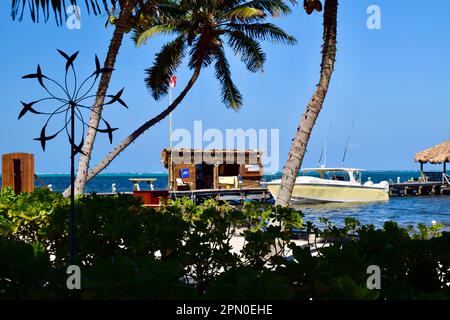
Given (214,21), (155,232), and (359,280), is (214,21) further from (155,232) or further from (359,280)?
(359,280)

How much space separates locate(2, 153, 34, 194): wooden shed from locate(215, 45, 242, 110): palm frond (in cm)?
1239

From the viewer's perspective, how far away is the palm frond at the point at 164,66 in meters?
19.0

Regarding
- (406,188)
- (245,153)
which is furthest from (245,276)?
(406,188)

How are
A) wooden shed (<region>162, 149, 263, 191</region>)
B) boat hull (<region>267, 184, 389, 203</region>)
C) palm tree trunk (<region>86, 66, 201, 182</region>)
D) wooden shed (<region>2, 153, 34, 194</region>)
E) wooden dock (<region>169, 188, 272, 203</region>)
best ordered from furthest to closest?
boat hull (<region>267, 184, 389, 203</region>) < wooden shed (<region>162, 149, 263, 191</region>) < wooden dock (<region>169, 188, 272, 203</region>) < palm tree trunk (<region>86, 66, 201, 182</region>) < wooden shed (<region>2, 153, 34, 194</region>)

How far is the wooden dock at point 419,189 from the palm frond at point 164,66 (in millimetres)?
33678

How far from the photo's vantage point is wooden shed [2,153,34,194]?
1013cm

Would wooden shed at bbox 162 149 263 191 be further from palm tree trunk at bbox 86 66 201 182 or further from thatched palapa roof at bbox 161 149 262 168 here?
palm tree trunk at bbox 86 66 201 182

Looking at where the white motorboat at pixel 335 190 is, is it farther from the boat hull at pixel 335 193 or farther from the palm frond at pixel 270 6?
the palm frond at pixel 270 6

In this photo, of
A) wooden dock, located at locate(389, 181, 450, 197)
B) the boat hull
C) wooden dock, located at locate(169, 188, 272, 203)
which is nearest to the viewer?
wooden dock, located at locate(169, 188, 272, 203)

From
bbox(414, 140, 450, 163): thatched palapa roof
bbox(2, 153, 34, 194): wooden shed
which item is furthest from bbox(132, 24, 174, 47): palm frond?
bbox(414, 140, 450, 163): thatched palapa roof

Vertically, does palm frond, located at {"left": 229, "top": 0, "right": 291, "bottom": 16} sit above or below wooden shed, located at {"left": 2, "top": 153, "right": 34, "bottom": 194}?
above

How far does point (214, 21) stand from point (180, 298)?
1923 centimetres

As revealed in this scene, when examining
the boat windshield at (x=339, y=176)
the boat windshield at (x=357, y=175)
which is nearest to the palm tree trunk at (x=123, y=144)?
the boat windshield at (x=339, y=176)

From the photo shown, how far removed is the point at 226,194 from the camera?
35.2 metres
